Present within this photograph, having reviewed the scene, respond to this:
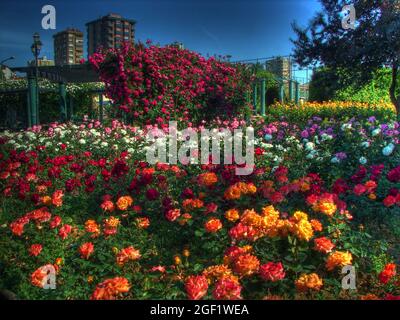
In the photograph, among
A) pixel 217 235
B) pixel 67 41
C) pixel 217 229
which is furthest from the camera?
pixel 67 41

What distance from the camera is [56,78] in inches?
468

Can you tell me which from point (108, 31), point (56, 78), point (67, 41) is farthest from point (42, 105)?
point (108, 31)

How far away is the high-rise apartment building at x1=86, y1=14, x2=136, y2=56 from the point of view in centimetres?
691

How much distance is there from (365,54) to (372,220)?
22.6 feet

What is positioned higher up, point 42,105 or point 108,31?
point 108,31

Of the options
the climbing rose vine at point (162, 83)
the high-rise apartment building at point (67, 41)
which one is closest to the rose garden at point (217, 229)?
the high-rise apartment building at point (67, 41)

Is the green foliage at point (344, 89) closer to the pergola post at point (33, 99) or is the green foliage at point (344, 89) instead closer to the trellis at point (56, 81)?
the trellis at point (56, 81)

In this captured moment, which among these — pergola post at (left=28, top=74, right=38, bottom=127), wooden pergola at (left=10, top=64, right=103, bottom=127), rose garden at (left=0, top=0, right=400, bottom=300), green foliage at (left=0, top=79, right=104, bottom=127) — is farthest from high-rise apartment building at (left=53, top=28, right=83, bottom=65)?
green foliage at (left=0, top=79, right=104, bottom=127)

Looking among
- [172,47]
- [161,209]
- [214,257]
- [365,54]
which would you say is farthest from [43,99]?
[214,257]

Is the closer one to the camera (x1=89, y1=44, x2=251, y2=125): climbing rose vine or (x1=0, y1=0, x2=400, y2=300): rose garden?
(x1=0, y1=0, x2=400, y2=300): rose garden

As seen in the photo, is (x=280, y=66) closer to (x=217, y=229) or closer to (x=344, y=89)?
(x=344, y=89)

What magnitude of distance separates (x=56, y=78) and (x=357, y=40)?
24.6 ft

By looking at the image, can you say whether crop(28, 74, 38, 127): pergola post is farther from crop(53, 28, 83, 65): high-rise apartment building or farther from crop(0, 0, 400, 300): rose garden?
crop(0, 0, 400, 300): rose garden

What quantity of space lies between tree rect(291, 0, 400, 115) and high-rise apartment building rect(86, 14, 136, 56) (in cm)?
433
